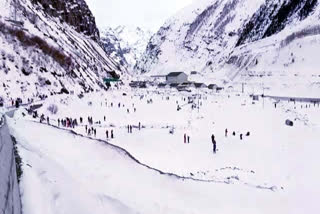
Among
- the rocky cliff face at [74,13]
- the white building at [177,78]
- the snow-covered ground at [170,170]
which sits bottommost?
the snow-covered ground at [170,170]

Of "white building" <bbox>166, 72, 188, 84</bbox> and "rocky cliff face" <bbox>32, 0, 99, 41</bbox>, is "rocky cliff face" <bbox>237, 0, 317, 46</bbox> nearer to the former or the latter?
"white building" <bbox>166, 72, 188, 84</bbox>

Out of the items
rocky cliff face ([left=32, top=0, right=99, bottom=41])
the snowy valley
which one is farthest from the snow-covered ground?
rocky cliff face ([left=32, top=0, right=99, bottom=41])

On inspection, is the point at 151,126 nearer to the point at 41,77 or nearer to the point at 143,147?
the point at 143,147

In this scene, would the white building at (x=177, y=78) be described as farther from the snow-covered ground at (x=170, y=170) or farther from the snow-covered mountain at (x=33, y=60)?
the snow-covered ground at (x=170, y=170)

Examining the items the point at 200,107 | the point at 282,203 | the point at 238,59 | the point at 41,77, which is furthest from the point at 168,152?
the point at 238,59

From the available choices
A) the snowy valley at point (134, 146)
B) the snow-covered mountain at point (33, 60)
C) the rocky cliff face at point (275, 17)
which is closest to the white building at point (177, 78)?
the rocky cliff face at point (275, 17)
